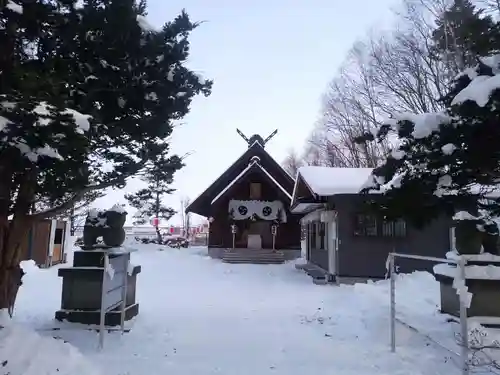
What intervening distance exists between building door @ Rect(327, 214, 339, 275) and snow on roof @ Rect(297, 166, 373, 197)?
0.94 meters

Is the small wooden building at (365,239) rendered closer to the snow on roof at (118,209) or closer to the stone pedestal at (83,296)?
the snow on roof at (118,209)

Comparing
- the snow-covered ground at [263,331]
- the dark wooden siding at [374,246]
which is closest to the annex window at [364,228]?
the dark wooden siding at [374,246]

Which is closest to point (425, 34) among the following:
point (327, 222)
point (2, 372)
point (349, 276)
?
point (327, 222)

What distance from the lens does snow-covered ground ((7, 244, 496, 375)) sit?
5.20m

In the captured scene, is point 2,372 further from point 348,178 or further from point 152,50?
point 348,178

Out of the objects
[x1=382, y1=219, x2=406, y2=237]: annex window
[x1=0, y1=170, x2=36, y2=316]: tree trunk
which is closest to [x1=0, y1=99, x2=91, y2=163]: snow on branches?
[x1=0, y1=170, x2=36, y2=316]: tree trunk

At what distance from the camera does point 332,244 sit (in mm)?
14234

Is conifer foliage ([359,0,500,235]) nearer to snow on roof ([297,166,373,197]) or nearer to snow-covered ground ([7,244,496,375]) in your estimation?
snow-covered ground ([7,244,496,375])

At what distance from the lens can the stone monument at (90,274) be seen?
6812 millimetres

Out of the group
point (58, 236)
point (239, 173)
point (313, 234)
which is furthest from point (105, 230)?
point (239, 173)

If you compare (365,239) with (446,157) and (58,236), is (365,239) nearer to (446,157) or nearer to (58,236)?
(446,157)

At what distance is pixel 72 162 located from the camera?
13.7ft

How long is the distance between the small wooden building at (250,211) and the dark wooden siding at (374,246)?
932cm

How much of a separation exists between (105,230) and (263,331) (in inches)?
121
